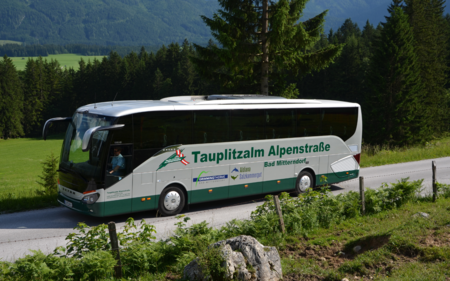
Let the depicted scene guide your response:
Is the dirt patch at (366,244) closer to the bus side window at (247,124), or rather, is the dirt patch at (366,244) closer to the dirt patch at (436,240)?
the dirt patch at (436,240)

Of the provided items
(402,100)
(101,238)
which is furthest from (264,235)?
(402,100)

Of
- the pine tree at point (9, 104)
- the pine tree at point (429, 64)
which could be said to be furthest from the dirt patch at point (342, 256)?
the pine tree at point (9, 104)

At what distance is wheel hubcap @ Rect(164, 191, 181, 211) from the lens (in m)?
12.0

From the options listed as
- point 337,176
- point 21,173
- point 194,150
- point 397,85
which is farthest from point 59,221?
Result: point 21,173

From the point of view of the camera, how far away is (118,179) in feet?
35.8

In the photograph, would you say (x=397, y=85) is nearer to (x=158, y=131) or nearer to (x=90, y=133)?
(x=158, y=131)

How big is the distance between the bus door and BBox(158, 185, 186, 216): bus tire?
1.07 m

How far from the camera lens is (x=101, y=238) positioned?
7.32 meters

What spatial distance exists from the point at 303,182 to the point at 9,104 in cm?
9683

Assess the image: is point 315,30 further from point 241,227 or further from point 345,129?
point 241,227

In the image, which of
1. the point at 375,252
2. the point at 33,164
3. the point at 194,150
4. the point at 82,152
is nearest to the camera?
the point at 375,252

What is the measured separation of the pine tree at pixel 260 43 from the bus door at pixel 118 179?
36.5 feet

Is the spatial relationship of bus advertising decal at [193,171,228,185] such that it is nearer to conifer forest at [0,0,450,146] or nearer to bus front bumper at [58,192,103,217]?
bus front bumper at [58,192,103,217]

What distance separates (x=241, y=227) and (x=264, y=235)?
Answer: 517mm
